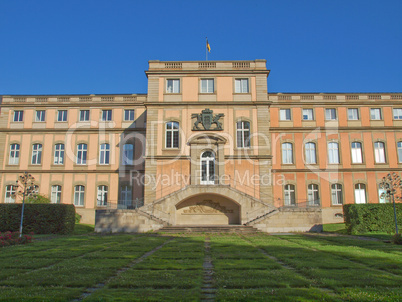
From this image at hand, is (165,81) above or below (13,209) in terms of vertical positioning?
above

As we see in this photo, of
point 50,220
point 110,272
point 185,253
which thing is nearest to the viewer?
point 110,272

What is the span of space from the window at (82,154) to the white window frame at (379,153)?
1154 inches

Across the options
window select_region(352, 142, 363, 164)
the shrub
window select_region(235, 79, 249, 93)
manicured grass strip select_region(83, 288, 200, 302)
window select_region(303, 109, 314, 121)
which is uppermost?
window select_region(235, 79, 249, 93)

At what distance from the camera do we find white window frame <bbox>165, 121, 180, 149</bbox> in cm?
2836

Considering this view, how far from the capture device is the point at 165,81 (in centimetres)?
2969

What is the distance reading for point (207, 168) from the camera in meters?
28.0

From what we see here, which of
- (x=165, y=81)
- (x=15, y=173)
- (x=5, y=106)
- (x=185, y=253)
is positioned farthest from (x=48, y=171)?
(x=185, y=253)

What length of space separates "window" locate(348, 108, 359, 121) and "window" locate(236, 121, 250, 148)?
44.1ft

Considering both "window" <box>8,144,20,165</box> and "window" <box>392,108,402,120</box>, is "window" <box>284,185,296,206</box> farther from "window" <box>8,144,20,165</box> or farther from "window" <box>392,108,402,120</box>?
"window" <box>8,144,20,165</box>

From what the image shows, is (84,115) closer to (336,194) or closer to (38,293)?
(336,194)

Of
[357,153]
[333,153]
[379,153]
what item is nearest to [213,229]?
[333,153]

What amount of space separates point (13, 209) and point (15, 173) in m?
13.3

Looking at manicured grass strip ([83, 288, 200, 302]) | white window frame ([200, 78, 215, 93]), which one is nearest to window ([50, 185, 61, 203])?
white window frame ([200, 78, 215, 93])

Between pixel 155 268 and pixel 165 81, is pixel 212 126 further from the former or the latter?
pixel 155 268
